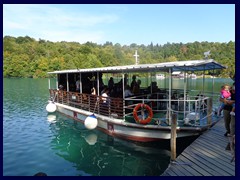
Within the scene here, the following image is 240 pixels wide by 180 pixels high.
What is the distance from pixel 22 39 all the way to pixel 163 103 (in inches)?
5207

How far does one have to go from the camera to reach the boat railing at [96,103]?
9648 millimetres

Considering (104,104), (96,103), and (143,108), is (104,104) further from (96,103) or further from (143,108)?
(143,108)

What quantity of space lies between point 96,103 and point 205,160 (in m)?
6.10

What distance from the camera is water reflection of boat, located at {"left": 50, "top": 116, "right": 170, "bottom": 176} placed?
7.29 metres

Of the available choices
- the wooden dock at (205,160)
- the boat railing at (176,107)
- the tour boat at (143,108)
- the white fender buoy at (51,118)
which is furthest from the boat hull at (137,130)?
the white fender buoy at (51,118)

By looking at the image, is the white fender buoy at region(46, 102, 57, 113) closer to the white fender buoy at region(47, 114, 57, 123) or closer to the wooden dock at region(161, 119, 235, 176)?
the white fender buoy at region(47, 114, 57, 123)

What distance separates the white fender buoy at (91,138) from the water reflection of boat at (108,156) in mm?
111

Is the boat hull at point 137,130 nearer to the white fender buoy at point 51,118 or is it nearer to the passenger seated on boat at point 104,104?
the passenger seated on boat at point 104,104

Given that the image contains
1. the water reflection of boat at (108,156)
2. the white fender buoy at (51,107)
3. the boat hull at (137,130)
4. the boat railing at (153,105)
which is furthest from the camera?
the white fender buoy at (51,107)

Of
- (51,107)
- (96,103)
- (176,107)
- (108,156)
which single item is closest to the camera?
(108,156)

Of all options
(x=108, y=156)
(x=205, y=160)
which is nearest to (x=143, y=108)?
(x=108, y=156)

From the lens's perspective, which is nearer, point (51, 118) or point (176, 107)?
point (176, 107)

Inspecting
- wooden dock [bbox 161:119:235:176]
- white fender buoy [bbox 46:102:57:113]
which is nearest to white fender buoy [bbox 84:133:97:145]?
wooden dock [bbox 161:119:235:176]

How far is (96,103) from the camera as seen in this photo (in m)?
10.9
